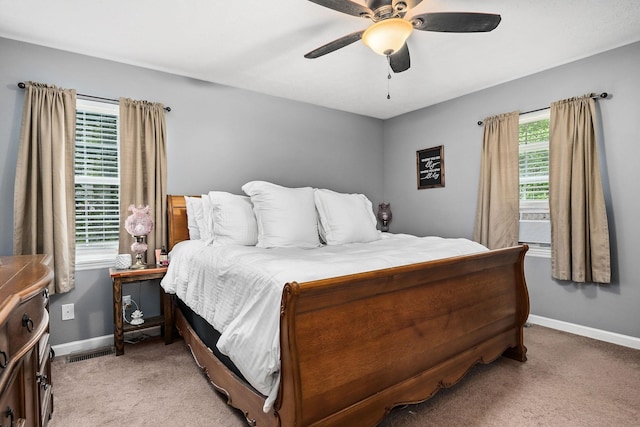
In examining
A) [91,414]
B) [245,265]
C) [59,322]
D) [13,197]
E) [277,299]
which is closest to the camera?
[277,299]

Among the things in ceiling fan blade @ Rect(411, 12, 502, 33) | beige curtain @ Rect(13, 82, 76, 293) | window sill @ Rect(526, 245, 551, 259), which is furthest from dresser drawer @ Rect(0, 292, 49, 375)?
window sill @ Rect(526, 245, 551, 259)

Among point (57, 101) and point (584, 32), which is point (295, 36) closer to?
point (57, 101)

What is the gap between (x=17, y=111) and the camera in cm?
250

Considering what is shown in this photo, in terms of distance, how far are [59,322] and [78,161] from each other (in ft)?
4.27

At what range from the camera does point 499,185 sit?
3449mm

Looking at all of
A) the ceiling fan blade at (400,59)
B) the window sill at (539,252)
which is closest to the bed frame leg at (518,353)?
the window sill at (539,252)

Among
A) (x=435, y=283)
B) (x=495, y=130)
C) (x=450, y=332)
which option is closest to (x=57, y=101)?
(x=435, y=283)

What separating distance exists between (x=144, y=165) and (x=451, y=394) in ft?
9.65

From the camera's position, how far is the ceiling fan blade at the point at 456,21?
1.76 meters

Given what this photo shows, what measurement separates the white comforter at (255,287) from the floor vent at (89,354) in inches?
36.3

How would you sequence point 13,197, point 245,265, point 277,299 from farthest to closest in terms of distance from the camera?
point 13,197 < point 245,265 < point 277,299

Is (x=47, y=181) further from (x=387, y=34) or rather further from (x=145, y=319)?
(x=387, y=34)

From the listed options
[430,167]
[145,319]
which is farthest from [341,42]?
[145,319]

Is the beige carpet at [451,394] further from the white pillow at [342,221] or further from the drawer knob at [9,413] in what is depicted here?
the white pillow at [342,221]
